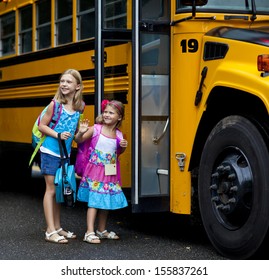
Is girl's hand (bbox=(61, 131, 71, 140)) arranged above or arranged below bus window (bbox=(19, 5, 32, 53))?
below

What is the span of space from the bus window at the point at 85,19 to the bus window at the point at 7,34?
1888mm

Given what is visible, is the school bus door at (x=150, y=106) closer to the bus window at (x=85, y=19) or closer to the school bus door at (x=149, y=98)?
the school bus door at (x=149, y=98)

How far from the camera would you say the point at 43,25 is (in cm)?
798

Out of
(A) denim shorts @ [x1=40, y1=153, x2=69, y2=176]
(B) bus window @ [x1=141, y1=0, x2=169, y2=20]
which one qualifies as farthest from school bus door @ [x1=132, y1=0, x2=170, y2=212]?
(A) denim shorts @ [x1=40, y1=153, x2=69, y2=176]

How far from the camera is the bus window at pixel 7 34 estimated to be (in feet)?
29.1

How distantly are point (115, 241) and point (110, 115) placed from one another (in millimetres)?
912

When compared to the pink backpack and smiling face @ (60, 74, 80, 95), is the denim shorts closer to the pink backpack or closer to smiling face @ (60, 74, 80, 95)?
the pink backpack

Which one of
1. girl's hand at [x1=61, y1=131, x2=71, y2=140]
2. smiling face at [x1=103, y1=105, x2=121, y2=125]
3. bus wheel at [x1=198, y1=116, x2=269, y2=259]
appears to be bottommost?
bus wheel at [x1=198, y1=116, x2=269, y2=259]

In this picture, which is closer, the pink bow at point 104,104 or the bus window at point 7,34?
the pink bow at point 104,104

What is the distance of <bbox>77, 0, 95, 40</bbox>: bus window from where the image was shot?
22.5 ft

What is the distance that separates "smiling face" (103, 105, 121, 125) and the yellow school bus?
0.42 ft

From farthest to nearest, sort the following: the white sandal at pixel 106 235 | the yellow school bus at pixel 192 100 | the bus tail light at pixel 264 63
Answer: the white sandal at pixel 106 235, the yellow school bus at pixel 192 100, the bus tail light at pixel 264 63

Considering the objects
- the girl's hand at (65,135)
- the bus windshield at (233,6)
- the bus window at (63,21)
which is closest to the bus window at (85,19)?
the bus window at (63,21)

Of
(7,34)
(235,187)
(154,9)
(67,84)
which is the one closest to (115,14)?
(154,9)
